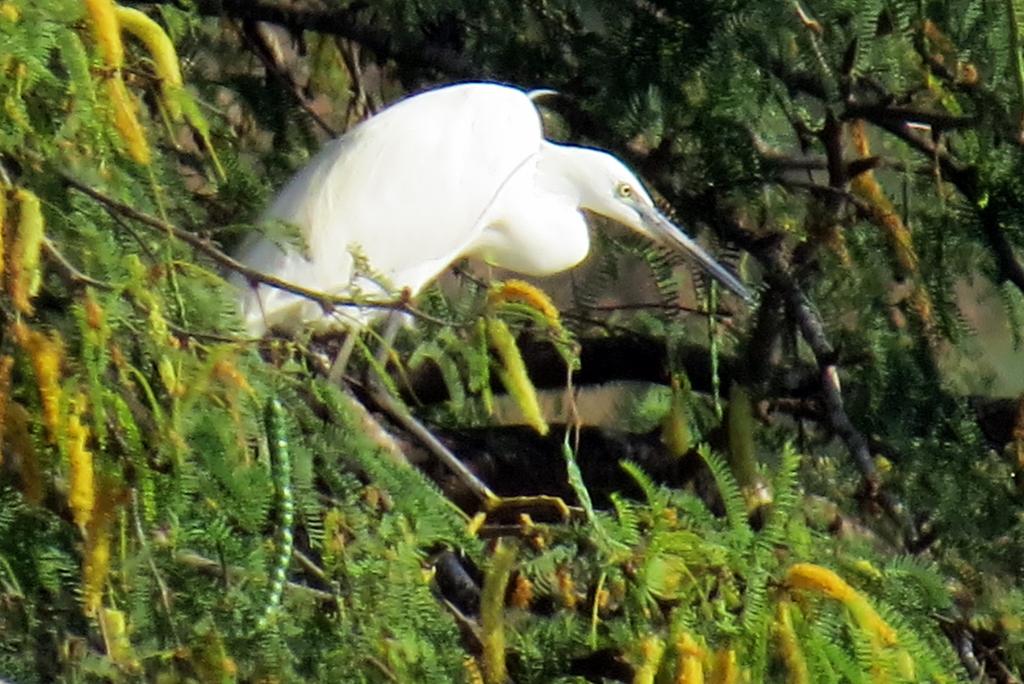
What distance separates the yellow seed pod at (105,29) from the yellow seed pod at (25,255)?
A: 121 millimetres

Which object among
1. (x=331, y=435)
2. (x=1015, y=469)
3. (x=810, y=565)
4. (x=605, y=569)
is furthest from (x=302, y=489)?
(x=1015, y=469)

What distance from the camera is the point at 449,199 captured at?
268 centimetres

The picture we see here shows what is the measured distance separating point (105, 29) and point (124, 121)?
0.07 metres

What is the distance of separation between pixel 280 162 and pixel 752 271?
2.20ft

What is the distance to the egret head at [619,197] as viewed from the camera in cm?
260

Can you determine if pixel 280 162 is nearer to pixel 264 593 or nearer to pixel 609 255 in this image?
pixel 609 255

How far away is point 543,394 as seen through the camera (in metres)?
2.70

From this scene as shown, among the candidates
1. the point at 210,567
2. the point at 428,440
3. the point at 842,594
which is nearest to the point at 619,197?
the point at 428,440

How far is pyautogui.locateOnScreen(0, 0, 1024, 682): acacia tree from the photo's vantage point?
3.95ft

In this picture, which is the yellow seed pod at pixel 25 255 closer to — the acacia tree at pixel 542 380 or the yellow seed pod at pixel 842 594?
the acacia tree at pixel 542 380

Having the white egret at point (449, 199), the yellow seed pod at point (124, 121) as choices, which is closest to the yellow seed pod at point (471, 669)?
the yellow seed pod at point (124, 121)

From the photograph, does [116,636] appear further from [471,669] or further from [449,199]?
[449,199]

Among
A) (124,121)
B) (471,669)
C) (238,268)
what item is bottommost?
(471,669)

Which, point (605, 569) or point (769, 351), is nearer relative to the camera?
point (605, 569)
